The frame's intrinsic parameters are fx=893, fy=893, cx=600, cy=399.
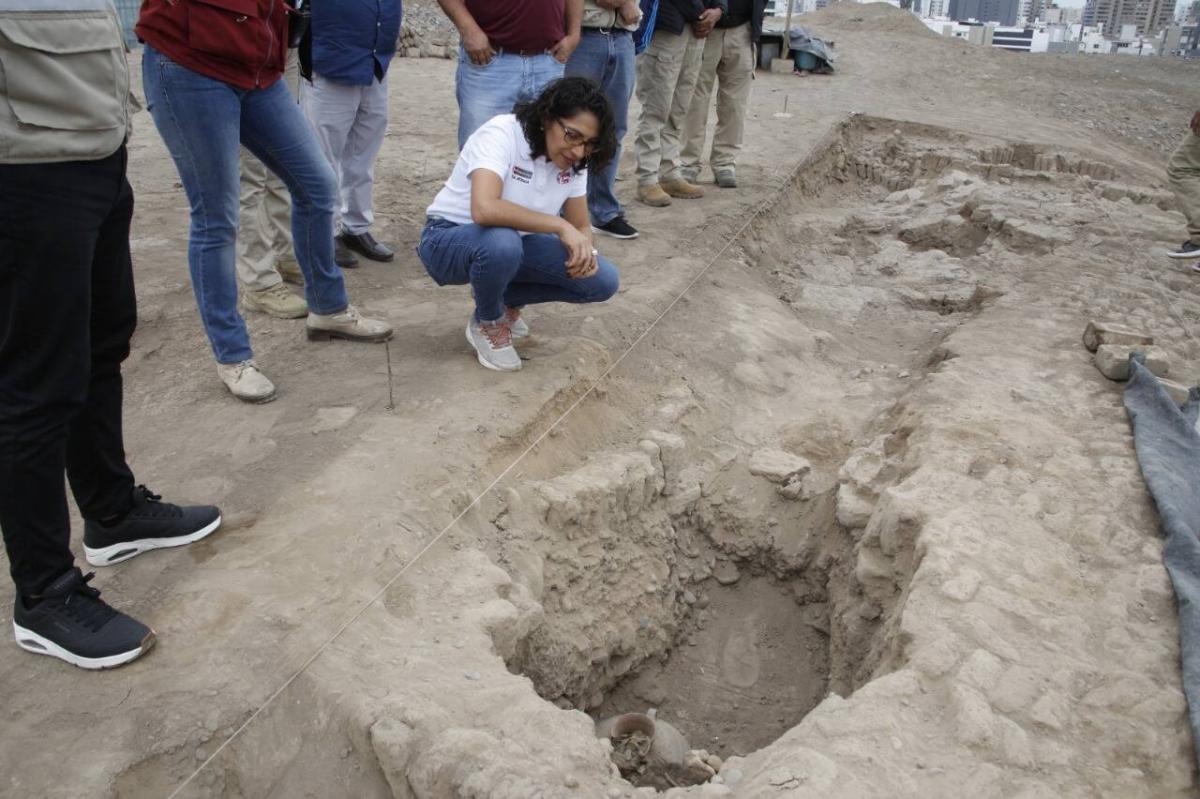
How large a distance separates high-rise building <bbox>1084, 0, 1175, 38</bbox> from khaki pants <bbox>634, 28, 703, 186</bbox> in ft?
185

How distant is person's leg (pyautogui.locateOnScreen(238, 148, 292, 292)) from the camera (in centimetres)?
372

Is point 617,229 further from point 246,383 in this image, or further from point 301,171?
point 246,383

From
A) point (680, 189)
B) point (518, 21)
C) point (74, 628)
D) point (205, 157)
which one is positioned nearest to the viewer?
point (74, 628)

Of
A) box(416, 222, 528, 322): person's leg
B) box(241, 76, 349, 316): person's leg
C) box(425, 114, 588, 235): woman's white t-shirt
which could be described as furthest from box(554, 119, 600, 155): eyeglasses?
box(241, 76, 349, 316): person's leg

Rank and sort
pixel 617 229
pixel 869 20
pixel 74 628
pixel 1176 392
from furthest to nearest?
pixel 869 20, pixel 617 229, pixel 1176 392, pixel 74 628

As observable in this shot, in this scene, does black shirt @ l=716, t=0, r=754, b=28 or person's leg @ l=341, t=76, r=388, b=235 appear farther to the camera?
black shirt @ l=716, t=0, r=754, b=28

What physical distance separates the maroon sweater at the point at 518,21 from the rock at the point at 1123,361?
2.87 meters

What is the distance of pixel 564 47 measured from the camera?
167 inches

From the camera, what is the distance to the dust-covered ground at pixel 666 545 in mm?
2072

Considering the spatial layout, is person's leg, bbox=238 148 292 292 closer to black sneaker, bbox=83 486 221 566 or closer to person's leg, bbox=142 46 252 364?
person's leg, bbox=142 46 252 364

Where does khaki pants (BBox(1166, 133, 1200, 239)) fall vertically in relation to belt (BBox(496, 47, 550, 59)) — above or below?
below

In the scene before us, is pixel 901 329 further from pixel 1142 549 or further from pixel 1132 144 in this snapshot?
pixel 1132 144

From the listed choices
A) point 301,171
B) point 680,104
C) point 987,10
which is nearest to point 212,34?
point 301,171

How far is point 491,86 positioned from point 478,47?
177 mm
